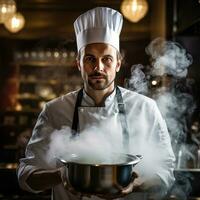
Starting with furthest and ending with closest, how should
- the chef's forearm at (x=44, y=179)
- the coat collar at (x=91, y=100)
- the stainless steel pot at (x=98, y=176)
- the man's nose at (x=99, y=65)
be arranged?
the coat collar at (x=91, y=100), the man's nose at (x=99, y=65), the chef's forearm at (x=44, y=179), the stainless steel pot at (x=98, y=176)

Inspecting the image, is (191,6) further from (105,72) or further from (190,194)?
(105,72)

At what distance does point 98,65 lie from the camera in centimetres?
253

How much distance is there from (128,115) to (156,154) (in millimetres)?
325

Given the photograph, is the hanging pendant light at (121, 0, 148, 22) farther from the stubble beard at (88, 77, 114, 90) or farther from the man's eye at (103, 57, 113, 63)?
the stubble beard at (88, 77, 114, 90)

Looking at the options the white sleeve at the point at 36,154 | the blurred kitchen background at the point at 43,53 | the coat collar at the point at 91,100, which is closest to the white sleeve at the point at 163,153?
the coat collar at the point at 91,100

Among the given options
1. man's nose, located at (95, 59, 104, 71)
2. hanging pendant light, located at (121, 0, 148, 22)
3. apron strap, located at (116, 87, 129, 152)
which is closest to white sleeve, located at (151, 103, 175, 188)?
apron strap, located at (116, 87, 129, 152)

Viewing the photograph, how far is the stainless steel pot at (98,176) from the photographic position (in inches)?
78.7

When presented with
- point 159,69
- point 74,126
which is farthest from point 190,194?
point 74,126

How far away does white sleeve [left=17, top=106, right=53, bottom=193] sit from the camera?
2.54m

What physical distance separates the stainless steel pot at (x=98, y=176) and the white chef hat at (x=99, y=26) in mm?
954

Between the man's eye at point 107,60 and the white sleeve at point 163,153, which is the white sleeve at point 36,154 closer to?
the man's eye at point 107,60

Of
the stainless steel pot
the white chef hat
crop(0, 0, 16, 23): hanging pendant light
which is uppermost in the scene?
crop(0, 0, 16, 23): hanging pendant light

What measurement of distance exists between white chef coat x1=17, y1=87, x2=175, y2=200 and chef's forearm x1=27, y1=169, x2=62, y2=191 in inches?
4.0

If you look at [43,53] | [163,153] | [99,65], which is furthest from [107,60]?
[43,53]
